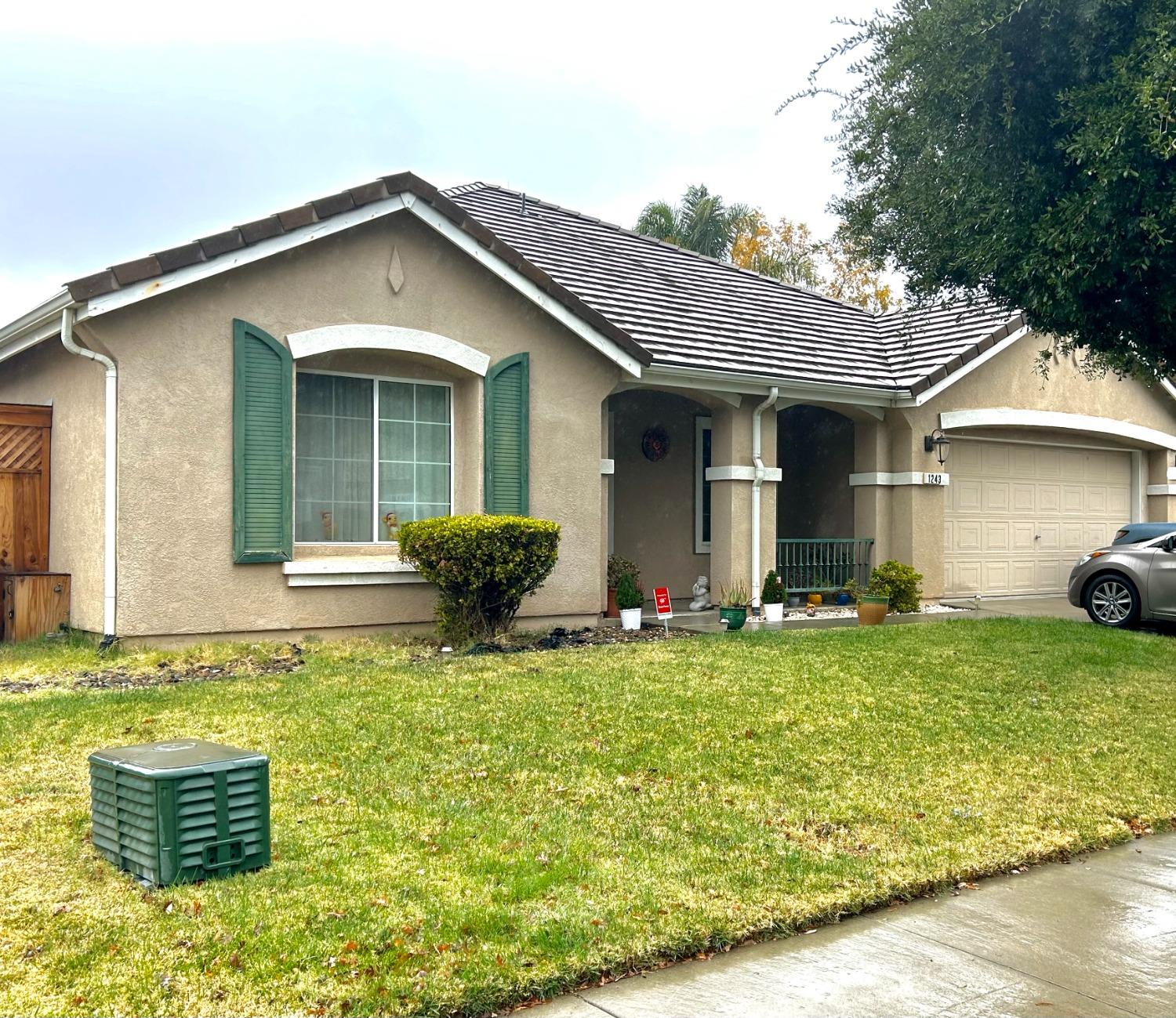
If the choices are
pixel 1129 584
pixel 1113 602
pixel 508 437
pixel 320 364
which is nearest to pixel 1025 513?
pixel 1113 602

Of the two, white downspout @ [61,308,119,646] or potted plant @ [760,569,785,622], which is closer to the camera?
white downspout @ [61,308,119,646]

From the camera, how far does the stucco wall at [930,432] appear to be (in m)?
16.2

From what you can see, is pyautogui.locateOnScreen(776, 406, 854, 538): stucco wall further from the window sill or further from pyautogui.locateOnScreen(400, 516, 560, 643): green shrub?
the window sill

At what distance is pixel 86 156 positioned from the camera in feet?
51.9

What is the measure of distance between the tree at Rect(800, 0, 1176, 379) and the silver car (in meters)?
5.52

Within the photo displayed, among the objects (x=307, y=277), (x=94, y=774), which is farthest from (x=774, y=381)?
(x=94, y=774)

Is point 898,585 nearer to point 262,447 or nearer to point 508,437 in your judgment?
point 508,437

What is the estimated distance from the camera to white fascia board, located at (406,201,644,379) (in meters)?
11.7

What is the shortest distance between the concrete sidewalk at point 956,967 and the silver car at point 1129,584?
9480 mm

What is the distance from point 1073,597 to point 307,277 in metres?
10.4

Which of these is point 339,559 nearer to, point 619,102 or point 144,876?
point 144,876

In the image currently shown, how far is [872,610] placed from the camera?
13.6 metres

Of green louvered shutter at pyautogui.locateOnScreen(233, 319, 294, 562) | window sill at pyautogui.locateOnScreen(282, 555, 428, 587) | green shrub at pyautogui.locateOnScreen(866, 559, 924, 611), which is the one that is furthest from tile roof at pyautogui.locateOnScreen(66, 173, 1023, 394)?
window sill at pyautogui.locateOnScreen(282, 555, 428, 587)

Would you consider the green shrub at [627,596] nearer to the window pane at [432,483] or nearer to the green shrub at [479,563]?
the green shrub at [479,563]
